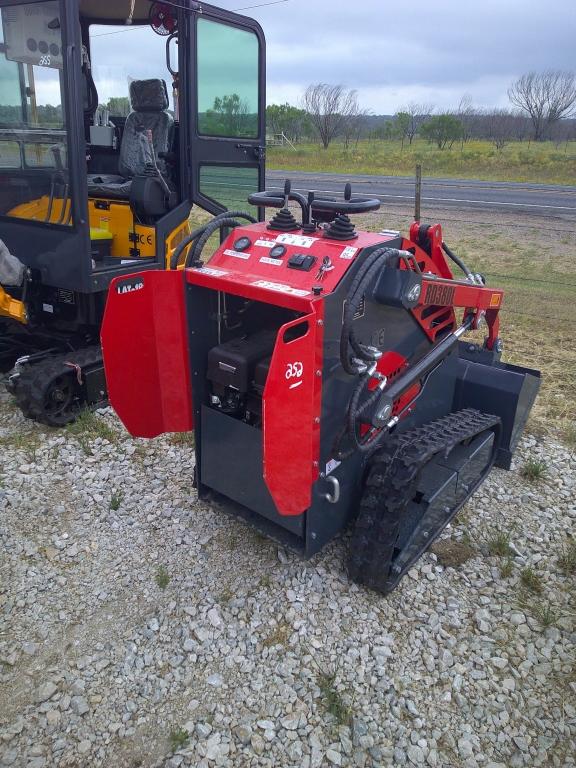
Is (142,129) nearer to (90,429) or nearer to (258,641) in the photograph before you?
(90,429)

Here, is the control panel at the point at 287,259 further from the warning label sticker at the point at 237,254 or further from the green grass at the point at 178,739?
the green grass at the point at 178,739

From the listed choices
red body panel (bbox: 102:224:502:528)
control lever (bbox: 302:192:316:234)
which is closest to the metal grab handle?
red body panel (bbox: 102:224:502:528)

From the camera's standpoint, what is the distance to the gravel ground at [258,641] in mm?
2523

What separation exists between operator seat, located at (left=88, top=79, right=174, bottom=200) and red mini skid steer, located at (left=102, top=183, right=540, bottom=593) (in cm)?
257

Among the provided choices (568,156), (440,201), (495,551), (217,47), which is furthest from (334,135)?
(495,551)

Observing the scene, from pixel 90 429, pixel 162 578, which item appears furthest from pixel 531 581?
pixel 90 429

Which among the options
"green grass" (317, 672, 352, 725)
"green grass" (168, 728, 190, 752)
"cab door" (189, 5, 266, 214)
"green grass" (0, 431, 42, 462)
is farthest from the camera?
"cab door" (189, 5, 266, 214)

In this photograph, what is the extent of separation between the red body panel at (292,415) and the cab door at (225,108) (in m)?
3.27

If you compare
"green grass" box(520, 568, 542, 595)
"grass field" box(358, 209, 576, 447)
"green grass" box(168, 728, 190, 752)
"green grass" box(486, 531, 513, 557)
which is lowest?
"green grass" box(168, 728, 190, 752)

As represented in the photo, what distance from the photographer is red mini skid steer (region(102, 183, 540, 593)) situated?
2.80 metres

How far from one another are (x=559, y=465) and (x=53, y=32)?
4484mm

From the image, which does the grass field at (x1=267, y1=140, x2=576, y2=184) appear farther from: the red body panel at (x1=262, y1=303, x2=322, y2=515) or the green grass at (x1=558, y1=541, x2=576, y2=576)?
the red body panel at (x1=262, y1=303, x2=322, y2=515)

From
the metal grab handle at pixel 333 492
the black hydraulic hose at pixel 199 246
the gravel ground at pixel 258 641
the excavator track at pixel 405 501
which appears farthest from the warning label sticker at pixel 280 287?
the gravel ground at pixel 258 641

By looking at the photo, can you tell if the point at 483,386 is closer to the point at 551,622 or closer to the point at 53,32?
the point at 551,622
